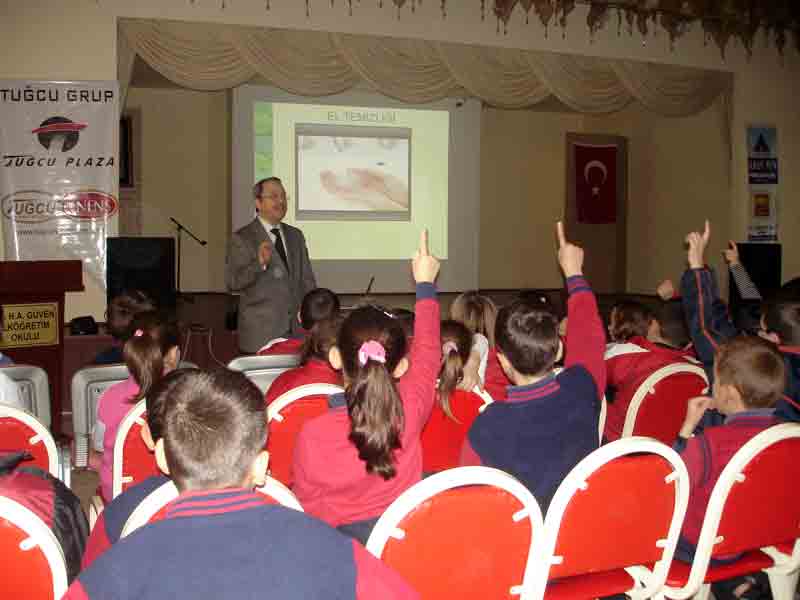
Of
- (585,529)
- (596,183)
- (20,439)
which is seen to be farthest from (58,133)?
(596,183)

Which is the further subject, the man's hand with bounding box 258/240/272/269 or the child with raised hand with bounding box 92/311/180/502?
the man's hand with bounding box 258/240/272/269

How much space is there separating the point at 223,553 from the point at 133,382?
61.9 inches

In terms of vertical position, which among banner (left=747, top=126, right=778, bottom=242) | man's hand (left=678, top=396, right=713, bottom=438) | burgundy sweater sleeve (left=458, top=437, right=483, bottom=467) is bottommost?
burgundy sweater sleeve (left=458, top=437, right=483, bottom=467)

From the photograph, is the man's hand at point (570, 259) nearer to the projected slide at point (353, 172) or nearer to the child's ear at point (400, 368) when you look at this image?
the child's ear at point (400, 368)

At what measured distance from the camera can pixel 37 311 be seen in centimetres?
423

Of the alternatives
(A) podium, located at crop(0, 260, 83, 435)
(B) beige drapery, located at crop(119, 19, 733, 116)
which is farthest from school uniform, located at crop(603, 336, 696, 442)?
(B) beige drapery, located at crop(119, 19, 733, 116)

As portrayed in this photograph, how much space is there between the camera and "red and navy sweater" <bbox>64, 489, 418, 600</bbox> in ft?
2.82

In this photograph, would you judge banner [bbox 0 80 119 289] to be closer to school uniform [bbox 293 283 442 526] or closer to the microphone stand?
the microphone stand

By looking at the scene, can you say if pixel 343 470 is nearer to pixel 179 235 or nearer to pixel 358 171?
pixel 358 171

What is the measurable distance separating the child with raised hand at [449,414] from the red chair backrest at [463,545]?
2.58 feet

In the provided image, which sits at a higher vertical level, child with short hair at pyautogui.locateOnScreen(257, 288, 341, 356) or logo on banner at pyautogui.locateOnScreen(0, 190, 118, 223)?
logo on banner at pyautogui.locateOnScreen(0, 190, 118, 223)

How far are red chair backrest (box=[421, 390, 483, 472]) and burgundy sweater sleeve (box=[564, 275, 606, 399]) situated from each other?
1.33 feet

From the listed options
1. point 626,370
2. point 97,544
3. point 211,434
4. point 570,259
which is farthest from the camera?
point 626,370

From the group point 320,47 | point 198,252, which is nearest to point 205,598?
point 320,47
